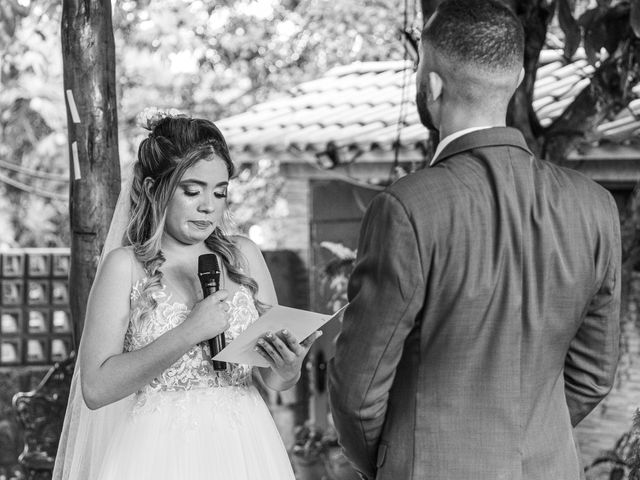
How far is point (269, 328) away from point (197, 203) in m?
0.56

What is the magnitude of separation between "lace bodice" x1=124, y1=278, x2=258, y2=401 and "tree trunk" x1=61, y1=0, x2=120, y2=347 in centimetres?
89

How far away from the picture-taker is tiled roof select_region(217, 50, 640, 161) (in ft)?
24.3

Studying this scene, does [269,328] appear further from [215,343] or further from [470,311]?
[470,311]

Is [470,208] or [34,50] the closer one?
[470,208]

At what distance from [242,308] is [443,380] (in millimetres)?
1371

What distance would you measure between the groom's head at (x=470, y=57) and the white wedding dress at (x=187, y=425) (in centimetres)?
140

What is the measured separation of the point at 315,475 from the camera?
7406mm

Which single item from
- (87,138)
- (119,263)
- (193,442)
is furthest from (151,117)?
(193,442)

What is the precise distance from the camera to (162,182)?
3514 millimetres

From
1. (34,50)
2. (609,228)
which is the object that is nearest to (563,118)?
(609,228)

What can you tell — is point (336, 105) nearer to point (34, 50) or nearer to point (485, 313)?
point (34, 50)

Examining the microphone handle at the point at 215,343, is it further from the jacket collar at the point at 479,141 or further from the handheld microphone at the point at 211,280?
the jacket collar at the point at 479,141

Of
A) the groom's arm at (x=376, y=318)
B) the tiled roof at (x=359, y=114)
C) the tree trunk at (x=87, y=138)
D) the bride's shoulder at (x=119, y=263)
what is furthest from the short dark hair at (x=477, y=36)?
the tiled roof at (x=359, y=114)

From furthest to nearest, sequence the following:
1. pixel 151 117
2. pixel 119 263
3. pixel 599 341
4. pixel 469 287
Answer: pixel 151 117 < pixel 119 263 < pixel 599 341 < pixel 469 287
